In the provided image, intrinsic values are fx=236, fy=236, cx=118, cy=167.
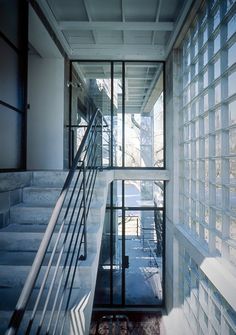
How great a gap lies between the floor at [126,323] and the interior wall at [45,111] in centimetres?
356

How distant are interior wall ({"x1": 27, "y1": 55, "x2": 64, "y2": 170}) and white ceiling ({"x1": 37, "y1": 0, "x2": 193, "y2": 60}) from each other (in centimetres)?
66

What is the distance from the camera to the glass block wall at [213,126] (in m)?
2.55

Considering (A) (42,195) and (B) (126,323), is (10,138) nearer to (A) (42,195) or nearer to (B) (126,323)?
(A) (42,195)

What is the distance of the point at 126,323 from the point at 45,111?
494 cm

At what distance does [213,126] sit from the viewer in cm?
300

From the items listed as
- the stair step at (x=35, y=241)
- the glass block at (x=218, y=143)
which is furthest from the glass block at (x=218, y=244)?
the stair step at (x=35, y=241)

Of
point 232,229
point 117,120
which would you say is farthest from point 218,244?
point 117,120

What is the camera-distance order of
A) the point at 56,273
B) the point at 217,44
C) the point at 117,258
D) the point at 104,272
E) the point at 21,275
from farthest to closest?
the point at 117,258 < the point at 104,272 < the point at 217,44 < the point at 21,275 < the point at 56,273

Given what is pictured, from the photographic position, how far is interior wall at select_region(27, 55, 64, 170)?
16.9 feet

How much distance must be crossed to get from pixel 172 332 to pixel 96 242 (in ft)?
11.7

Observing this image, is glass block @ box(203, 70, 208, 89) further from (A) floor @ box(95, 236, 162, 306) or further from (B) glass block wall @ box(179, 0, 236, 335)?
(A) floor @ box(95, 236, 162, 306)

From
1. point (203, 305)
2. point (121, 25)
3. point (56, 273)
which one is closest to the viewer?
point (56, 273)

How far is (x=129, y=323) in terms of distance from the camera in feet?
16.8

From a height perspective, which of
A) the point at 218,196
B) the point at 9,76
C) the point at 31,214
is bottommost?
the point at 31,214
